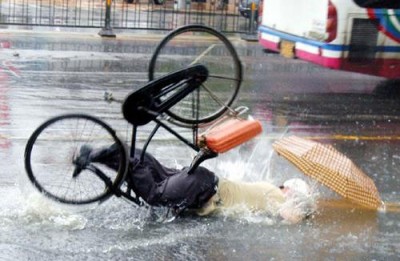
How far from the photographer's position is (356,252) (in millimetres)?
5473

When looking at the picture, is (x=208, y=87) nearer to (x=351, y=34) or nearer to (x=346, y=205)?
(x=346, y=205)

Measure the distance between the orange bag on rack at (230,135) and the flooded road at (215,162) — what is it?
22.1 inches

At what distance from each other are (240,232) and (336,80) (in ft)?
26.5

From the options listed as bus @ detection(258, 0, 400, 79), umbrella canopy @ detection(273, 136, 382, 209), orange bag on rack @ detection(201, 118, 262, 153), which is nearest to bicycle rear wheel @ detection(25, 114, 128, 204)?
orange bag on rack @ detection(201, 118, 262, 153)

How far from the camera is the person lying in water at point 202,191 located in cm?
570

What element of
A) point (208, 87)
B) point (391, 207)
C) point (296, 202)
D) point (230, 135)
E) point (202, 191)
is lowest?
point (391, 207)

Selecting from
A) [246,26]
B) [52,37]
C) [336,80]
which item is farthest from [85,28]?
[336,80]

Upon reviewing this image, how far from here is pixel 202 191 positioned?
5.73 metres

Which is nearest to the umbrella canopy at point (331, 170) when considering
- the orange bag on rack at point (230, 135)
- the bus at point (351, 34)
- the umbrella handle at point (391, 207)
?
the umbrella handle at point (391, 207)

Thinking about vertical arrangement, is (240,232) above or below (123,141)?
below

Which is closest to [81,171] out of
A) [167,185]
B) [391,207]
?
[167,185]

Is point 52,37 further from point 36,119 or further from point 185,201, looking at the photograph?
point 185,201

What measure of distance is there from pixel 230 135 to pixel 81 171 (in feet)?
3.61

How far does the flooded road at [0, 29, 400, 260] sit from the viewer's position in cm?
539
